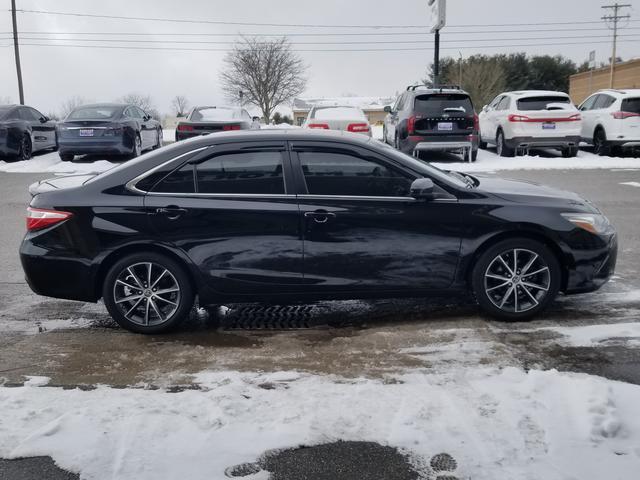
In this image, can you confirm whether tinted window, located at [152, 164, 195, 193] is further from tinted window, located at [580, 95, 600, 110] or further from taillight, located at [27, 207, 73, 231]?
tinted window, located at [580, 95, 600, 110]

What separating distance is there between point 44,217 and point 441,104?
1238 cm

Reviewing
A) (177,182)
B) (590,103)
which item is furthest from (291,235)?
(590,103)

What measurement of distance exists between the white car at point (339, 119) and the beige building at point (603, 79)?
109ft

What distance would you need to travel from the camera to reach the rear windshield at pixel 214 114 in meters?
17.3

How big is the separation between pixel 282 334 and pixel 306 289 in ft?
1.26

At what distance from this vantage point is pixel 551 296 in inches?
197

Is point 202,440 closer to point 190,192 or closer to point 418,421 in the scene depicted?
point 418,421

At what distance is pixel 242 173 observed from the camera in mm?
5004

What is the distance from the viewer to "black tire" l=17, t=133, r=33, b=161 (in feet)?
60.8

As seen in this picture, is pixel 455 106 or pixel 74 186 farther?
pixel 455 106

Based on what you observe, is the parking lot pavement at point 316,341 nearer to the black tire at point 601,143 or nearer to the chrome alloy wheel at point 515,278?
the chrome alloy wheel at point 515,278

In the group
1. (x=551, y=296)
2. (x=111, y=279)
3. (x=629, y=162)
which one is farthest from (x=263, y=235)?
(x=629, y=162)

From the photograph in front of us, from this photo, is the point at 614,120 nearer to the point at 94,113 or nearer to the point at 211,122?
the point at 211,122

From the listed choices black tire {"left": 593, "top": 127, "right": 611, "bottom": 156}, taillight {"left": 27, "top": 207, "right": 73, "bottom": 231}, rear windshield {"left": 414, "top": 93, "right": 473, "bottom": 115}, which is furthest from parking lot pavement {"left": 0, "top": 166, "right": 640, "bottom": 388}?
black tire {"left": 593, "top": 127, "right": 611, "bottom": 156}
